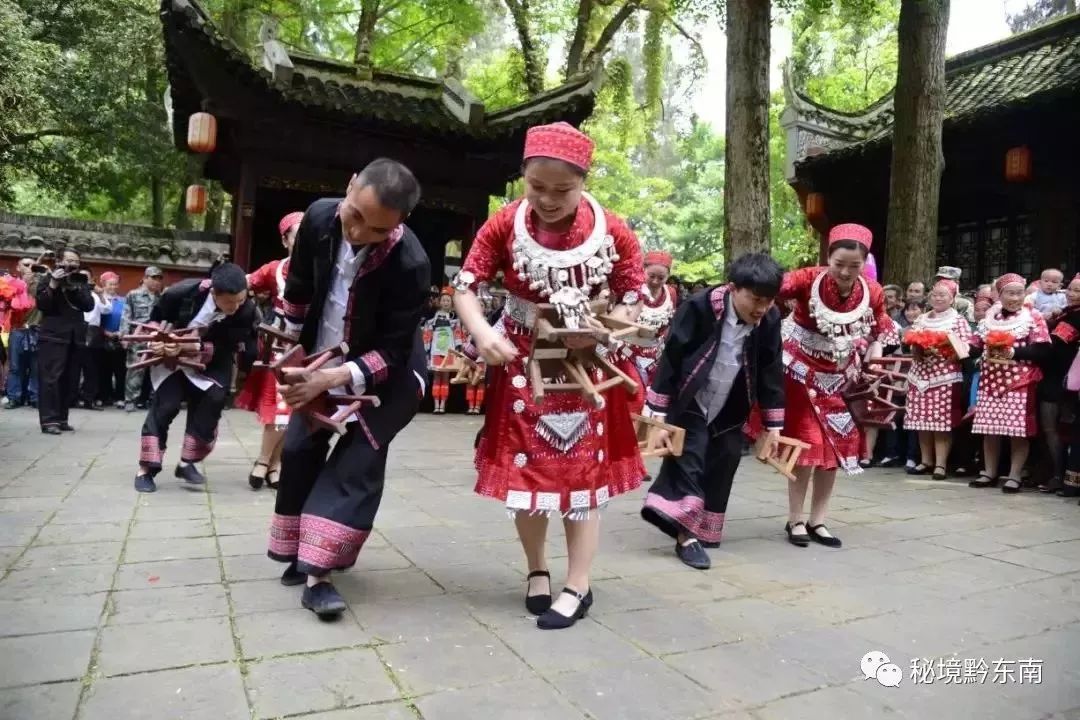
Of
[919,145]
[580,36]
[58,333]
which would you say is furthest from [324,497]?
[580,36]

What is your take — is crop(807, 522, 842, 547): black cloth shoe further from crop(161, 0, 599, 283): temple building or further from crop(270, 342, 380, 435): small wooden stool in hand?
crop(161, 0, 599, 283): temple building

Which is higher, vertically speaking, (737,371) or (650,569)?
(737,371)

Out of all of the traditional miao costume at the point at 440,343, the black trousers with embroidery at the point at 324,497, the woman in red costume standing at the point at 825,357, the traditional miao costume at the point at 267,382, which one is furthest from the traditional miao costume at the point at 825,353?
the traditional miao costume at the point at 440,343

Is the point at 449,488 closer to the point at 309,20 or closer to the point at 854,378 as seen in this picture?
the point at 854,378

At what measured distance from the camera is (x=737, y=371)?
4332 mm

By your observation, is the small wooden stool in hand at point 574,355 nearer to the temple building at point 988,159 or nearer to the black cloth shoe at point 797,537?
the black cloth shoe at point 797,537

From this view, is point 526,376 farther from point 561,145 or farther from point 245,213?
point 245,213

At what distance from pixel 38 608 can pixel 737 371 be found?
129 inches

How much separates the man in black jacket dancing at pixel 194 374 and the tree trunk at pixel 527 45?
1222 centimetres

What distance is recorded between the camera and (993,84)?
11438 mm

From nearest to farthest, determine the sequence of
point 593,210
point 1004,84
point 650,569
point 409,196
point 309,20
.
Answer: point 409,196 → point 593,210 → point 650,569 → point 1004,84 → point 309,20

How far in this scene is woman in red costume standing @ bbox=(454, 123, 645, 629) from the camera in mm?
3150

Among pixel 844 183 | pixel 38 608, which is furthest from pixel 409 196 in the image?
pixel 844 183

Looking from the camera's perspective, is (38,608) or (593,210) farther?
(593,210)
